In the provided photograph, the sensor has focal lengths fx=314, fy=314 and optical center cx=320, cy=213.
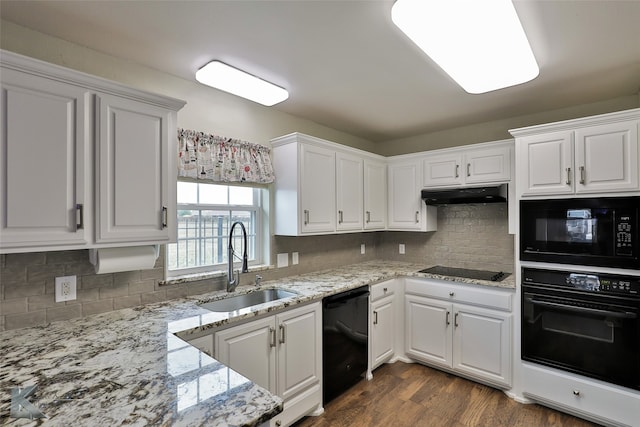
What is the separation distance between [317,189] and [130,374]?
207cm

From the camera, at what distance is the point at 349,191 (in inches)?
129

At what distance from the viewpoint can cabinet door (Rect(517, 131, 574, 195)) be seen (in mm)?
2385

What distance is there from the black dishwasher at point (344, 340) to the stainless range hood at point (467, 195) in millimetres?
1260

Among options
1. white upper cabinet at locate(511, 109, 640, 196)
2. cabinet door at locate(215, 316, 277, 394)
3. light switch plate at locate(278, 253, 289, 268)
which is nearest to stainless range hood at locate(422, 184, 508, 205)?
white upper cabinet at locate(511, 109, 640, 196)

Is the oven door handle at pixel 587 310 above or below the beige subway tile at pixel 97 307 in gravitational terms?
below

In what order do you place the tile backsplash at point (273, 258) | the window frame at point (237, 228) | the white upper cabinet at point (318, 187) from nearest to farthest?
1. the tile backsplash at point (273, 258)
2. the window frame at point (237, 228)
3. the white upper cabinet at point (318, 187)

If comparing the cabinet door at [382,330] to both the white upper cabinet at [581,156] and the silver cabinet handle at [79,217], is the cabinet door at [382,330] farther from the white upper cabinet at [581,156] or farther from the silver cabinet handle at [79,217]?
the silver cabinet handle at [79,217]

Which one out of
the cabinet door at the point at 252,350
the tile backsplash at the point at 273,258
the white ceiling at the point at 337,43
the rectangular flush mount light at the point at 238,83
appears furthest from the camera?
the rectangular flush mount light at the point at 238,83

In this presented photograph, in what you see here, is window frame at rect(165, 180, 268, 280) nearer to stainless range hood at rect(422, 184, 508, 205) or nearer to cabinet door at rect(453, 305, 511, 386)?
stainless range hood at rect(422, 184, 508, 205)

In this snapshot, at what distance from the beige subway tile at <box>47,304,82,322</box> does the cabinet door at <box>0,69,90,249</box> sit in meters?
0.51

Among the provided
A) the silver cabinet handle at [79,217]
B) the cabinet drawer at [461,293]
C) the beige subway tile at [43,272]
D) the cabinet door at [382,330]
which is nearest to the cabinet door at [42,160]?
the silver cabinet handle at [79,217]

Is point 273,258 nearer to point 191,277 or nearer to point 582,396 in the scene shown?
point 191,277

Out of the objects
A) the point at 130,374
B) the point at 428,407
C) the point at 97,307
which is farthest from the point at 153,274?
the point at 428,407

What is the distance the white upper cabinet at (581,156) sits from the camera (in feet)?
7.13
